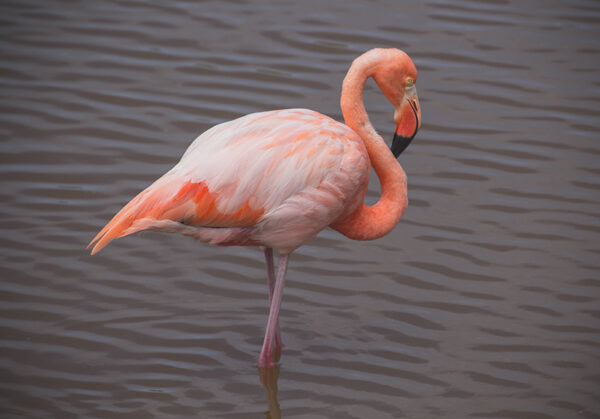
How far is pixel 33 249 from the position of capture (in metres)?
5.88

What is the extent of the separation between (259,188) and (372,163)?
30.2 inches

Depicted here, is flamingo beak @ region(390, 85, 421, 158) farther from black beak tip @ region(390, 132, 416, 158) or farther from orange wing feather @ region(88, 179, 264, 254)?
orange wing feather @ region(88, 179, 264, 254)

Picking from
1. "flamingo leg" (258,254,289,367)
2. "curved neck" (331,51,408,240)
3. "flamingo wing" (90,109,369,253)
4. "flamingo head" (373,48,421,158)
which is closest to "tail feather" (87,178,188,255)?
"flamingo wing" (90,109,369,253)

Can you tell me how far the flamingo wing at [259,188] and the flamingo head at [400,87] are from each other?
15.6 inches

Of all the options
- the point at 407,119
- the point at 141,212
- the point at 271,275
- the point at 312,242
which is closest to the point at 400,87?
the point at 407,119

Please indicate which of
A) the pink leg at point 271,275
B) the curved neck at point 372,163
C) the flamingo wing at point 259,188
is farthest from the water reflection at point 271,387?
the curved neck at point 372,163

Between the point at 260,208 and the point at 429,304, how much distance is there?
150 centimetres

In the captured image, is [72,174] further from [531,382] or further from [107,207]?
[531,382]

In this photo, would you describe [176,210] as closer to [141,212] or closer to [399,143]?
[141,212]

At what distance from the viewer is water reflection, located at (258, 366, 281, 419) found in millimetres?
4668

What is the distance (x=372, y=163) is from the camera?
5.00 m

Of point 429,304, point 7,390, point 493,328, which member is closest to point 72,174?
point 7,390

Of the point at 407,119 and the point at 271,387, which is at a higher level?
the point at 407,119

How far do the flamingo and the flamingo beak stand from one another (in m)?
0.10
